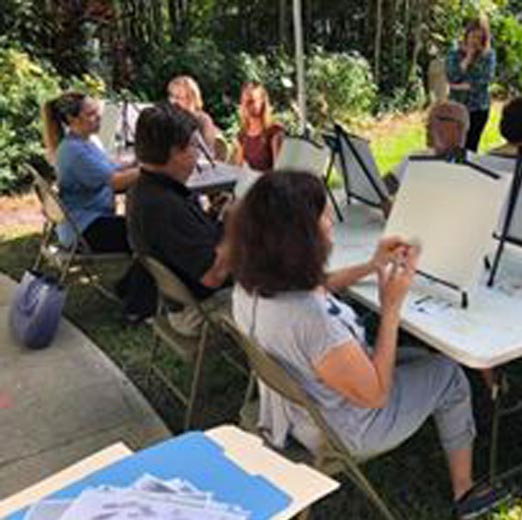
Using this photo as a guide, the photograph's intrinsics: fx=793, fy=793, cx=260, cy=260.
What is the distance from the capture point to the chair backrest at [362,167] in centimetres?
310

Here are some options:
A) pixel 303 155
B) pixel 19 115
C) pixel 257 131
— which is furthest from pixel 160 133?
pixel 19 115

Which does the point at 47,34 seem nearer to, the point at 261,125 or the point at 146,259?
the point at 261,125

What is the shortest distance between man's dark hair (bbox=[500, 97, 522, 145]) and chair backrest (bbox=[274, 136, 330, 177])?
0.79 meters

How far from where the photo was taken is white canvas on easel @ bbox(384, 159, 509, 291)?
7.20 ft

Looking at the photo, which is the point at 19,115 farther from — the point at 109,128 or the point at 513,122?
the point at 513,122

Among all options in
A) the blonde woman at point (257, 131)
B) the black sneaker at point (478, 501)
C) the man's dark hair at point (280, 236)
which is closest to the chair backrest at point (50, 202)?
the blonde woman at point (257, 131)

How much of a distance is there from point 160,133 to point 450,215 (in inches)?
50.3

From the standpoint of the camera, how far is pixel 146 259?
282cm

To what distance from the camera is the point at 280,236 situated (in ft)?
6.23

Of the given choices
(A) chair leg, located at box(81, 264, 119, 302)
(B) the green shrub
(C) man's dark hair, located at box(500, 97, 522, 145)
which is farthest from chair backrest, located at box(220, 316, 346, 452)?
(B) the green shrub

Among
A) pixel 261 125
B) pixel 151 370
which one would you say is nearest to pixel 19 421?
pixel 151 370

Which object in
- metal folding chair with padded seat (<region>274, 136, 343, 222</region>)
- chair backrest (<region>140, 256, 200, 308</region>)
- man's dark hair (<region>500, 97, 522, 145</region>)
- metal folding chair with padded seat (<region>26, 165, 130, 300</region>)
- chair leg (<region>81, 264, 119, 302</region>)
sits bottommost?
chair leg (<region>81, 264, 119, 302</region>)

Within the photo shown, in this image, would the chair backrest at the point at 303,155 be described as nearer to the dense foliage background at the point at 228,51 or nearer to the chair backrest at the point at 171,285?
the chair backrest at the point at 171,285

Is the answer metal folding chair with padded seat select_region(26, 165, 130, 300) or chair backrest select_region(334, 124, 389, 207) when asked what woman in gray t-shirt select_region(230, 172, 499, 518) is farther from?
metal folding chair with padded seat select_region(26, 165, 130, 300)
